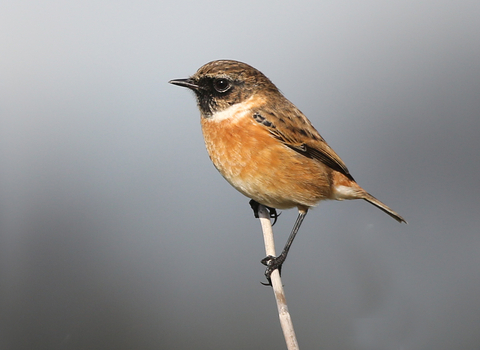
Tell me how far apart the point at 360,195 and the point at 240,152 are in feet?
3.70

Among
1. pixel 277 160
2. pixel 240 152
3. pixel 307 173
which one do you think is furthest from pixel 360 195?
pixel 240 152

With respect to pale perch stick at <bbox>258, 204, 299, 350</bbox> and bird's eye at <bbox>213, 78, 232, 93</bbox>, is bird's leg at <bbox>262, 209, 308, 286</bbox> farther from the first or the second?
bird's eye at <bbox>213, 78, 232, 93</bbox>

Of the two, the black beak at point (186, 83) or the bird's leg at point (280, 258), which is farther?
the black beak at point (186, 83)

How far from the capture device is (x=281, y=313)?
3.30m

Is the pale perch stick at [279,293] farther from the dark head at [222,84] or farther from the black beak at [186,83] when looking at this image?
the black beak at [186,83]

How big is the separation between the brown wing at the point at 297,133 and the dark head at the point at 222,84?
0.20 m

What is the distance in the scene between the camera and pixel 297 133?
4.46 meters

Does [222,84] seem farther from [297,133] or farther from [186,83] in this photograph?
[297,133]

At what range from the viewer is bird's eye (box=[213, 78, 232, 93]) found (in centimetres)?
423

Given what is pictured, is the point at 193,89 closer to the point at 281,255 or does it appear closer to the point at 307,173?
the point at 307,173

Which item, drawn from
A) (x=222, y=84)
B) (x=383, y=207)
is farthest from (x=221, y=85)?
(x=383, y=207)

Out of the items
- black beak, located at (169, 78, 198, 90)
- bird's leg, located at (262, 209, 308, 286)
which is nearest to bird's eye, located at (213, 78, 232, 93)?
black beak, located at (169, 78, 198, 90)

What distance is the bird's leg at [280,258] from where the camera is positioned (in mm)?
4078

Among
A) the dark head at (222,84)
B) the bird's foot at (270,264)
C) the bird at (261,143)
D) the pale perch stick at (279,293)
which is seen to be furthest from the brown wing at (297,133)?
the bird's foot at (270,264)
